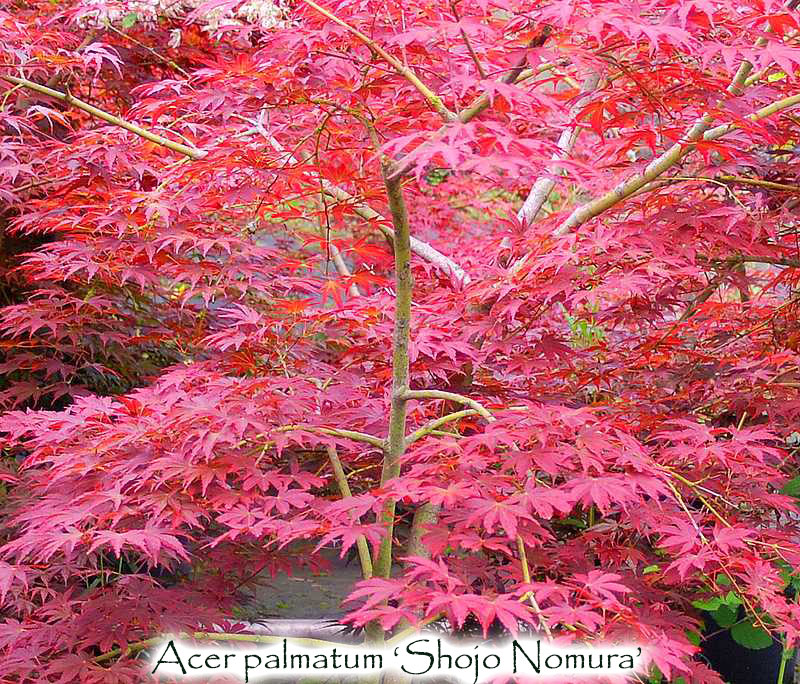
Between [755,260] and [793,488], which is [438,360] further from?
[793,488]

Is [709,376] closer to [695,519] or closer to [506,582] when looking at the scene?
[695,519]

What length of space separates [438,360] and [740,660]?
1.88 meters

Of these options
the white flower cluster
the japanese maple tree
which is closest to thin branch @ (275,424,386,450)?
the japanese maple tree

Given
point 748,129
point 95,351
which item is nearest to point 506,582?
point 748,129

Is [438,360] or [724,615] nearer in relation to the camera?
[438,360]

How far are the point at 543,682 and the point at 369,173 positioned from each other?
125 cm

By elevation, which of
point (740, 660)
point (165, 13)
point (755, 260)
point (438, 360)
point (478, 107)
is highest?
point (478, 107)

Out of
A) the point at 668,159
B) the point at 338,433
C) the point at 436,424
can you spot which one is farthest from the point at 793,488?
the point at 338,433

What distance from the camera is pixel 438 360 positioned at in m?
1.85

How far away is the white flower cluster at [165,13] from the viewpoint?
7.82 feet

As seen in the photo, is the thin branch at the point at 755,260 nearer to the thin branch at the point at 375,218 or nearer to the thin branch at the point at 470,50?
the thin branch at the point at 375,218

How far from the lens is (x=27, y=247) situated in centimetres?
290

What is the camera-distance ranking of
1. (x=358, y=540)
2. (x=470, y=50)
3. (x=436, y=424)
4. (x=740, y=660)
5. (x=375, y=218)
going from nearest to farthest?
(x=470, y=50), (x=436, y=424), (x=358, y=540), (x=375, y=218), (x=740, y=660)

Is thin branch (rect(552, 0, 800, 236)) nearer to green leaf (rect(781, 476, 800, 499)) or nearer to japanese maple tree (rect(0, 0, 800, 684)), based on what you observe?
japanese maple tree (rect(0, 0, 800, 684))
